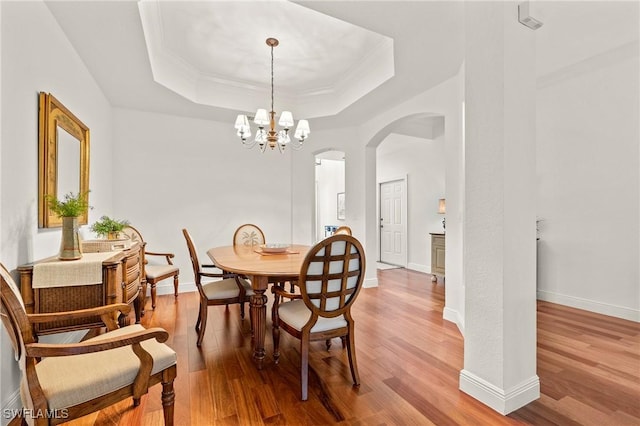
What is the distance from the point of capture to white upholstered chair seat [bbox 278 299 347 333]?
1907 millimetres

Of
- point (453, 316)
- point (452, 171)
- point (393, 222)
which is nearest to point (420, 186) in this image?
point (393, 222)

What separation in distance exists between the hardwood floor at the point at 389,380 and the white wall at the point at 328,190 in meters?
6.29

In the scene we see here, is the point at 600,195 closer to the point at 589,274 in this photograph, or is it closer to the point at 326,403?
the point at 589,274

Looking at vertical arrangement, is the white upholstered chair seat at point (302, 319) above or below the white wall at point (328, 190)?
below

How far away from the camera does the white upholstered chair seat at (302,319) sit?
1907 mm

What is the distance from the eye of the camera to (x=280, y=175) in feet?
16.8

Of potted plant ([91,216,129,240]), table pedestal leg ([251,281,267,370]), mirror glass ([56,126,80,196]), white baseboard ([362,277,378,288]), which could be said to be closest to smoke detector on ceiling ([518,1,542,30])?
table pedestal leg ([251,281,267,370])

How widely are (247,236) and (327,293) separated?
236 centimetres

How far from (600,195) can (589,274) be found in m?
0.92

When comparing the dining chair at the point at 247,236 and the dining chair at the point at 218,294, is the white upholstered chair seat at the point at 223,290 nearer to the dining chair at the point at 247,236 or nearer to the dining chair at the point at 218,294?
the dining chair at the point at 218,294

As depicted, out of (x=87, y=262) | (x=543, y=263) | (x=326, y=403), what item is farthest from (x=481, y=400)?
(x=543, y=263)

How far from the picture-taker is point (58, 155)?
7.40 feet

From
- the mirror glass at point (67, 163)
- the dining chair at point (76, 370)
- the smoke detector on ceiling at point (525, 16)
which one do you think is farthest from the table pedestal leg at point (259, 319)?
the smoke detector on ceiling at point (525, 16)

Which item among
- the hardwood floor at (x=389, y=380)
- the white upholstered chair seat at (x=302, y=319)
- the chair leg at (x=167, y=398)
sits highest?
the white upholstered chair seat at (x=302, y=319)
